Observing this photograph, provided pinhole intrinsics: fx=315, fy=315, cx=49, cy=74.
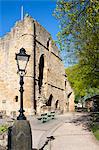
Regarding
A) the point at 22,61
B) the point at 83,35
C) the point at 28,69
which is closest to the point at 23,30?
the point at 28,69

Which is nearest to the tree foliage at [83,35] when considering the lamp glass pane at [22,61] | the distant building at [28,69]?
the lamp glass pane at [22,61]

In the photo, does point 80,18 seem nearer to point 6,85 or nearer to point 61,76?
point 6,85

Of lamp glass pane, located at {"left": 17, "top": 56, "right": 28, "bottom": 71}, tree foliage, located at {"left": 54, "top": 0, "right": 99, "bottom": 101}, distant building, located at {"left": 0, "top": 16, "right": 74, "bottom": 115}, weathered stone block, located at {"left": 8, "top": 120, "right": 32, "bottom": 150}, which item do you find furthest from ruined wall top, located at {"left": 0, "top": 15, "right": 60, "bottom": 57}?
weathered stone block, located at {"left": 8, "top": 120, "right": 32, "bottom": 150}

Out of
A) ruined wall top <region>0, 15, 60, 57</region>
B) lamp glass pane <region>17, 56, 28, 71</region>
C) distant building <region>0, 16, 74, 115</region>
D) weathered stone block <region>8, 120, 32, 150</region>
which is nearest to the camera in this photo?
weathered stone block <region>8, 120, 32, 150</region>

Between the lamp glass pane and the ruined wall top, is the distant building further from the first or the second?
the lamp glass pane

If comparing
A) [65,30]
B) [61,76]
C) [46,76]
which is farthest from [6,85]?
[65,30]

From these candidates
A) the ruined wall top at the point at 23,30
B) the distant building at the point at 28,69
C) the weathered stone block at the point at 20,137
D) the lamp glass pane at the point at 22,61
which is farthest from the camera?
the ruined wall top at the point at 23,30

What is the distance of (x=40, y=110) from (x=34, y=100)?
1632 mm

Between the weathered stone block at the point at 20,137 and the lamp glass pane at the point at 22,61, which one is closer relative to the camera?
the weathered stone block at the point at 20,137

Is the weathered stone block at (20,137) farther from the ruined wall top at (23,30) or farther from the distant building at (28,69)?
the ruined wall top at (23,30)

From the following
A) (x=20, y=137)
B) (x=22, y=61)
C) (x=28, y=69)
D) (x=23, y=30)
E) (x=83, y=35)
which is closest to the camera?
(x=20, y=137)

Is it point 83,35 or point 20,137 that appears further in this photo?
point 83,35

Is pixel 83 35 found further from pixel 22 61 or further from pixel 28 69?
pixel 28 69

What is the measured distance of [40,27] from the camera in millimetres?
43375
